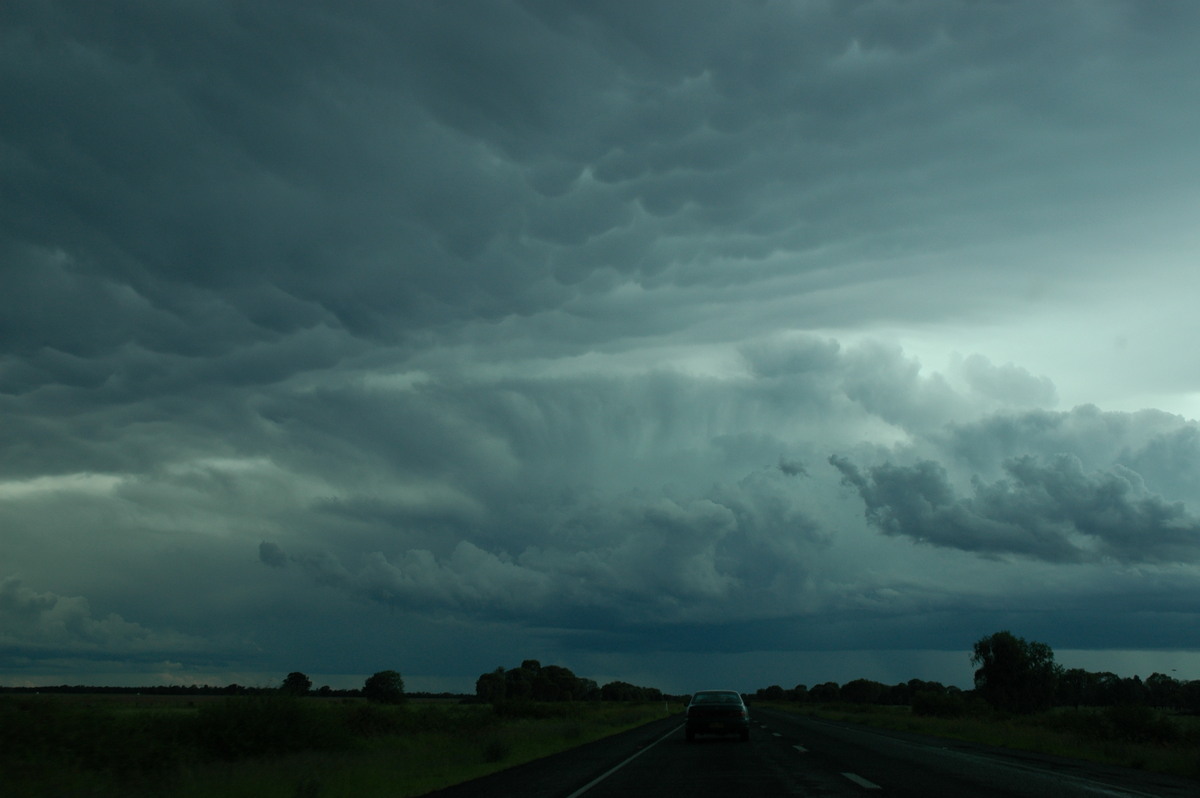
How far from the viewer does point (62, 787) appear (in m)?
13.6

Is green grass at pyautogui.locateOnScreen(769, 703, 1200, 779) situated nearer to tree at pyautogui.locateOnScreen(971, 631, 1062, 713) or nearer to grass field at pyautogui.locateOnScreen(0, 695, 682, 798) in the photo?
grass field at pyautogui.locateOnScreen(0, 695, 682, 798)

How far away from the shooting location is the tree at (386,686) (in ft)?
400

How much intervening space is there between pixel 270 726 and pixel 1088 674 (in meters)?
160

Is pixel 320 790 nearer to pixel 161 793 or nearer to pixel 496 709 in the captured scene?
pixel 161 793

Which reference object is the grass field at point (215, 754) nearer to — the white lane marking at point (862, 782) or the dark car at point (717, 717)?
the dark car at point (717, 717)

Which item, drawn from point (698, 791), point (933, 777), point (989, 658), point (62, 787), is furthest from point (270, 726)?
point (989, 658)

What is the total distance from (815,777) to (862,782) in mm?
1299

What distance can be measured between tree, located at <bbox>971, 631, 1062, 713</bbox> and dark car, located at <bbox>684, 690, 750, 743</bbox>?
92153 millimetres

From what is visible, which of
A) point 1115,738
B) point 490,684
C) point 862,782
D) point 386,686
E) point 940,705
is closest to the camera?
point 862,782

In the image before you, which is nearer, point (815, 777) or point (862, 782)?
point (862, 782)

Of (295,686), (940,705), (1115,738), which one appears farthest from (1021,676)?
(295,686)

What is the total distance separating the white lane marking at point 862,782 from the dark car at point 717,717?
44.6 feet

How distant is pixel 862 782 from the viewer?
53.0ft

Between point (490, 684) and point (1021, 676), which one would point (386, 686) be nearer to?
point (490, 684)
